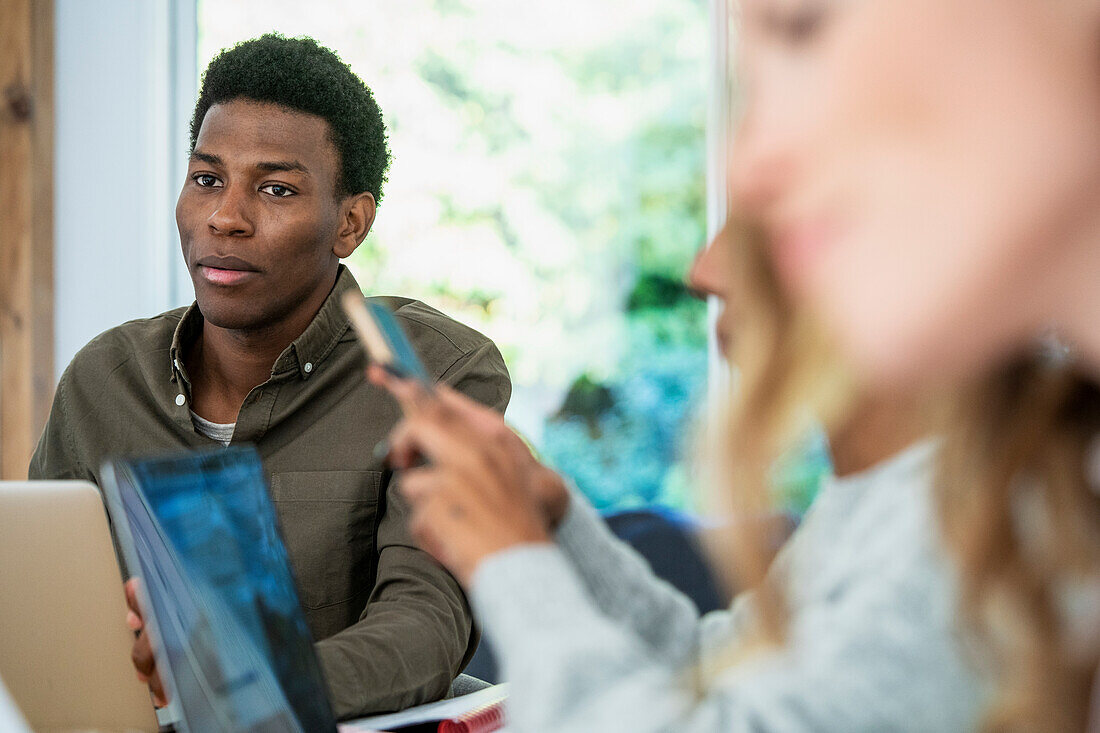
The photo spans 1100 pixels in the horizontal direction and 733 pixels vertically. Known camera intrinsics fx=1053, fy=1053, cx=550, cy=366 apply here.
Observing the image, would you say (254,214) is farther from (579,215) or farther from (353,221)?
(579,215)

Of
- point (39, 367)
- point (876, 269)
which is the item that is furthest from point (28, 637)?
point (39, 367)

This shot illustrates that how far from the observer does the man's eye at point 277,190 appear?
4.45ft

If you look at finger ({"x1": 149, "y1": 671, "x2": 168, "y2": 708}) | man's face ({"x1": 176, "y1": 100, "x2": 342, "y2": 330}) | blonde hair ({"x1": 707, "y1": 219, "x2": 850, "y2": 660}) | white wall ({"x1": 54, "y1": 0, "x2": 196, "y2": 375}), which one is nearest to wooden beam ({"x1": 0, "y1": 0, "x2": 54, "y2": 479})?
white wall ({"x1": 54, "y1": 0, "x2": 196, "y2": 375})

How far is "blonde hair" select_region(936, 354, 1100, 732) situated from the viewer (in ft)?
1.67

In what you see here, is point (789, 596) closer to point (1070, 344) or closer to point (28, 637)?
point (1070, 344)

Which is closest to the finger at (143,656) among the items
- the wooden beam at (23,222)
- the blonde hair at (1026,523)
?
the blonde hair at (1026,523)

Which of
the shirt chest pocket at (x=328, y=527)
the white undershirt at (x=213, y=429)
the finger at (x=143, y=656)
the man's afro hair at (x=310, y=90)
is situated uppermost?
the man's afro hair at (x=310, y=90)

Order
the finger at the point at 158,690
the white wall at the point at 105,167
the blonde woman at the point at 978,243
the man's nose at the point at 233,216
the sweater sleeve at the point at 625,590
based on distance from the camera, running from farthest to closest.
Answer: the white wall at the point at 105,167 < the man's nose at the point at 233,216 < the finger at the point at 158,690 < the sweater sleeve at the point at 625,590 < the blonde woman at the point at 978,243

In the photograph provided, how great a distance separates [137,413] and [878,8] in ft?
3.87

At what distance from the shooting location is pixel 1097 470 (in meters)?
0.52

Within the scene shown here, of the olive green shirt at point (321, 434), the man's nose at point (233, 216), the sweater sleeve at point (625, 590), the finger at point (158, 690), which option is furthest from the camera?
the man's nose at point (233, 216)

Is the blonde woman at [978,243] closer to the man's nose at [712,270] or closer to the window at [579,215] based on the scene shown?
the man's nose at [712,270]

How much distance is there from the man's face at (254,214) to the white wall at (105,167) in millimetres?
1413

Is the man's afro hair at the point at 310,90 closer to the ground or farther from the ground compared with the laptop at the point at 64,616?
farther from the ground
